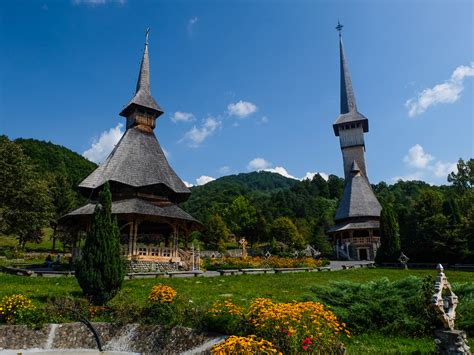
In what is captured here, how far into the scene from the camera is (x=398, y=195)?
95.0m

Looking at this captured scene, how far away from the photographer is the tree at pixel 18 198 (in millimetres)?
35562

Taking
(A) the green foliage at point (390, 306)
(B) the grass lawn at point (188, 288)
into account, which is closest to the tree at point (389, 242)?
(B) the grass lawn at point (188, 288)

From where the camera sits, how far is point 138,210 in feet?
68.8

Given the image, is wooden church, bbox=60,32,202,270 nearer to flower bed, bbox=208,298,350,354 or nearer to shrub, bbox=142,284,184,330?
shrub, bbox=142,284,184,330

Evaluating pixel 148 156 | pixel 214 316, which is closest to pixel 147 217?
pixel 148 156

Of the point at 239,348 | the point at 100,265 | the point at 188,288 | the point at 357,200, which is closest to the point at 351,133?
the point at 357,200

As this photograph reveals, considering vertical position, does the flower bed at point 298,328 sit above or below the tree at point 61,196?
below

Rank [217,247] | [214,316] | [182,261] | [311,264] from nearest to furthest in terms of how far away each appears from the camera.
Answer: [214,316] → [182,261] → [311,264] → [217,247]

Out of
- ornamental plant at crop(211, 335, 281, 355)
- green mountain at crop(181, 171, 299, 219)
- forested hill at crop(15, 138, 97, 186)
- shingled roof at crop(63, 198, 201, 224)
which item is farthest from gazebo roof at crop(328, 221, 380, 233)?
green mountain at crop(181, 171, 299, 219)

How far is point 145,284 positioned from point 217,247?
38095 mm

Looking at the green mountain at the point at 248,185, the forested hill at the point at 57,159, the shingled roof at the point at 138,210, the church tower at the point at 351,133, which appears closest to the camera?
the shingled roof at the point at 138,210

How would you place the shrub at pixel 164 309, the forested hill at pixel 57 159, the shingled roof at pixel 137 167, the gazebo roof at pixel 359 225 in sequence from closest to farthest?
1. the shrub at pixel 164 309
2. the shingled roof at pixel 137 167
3. the gazebo roof at pixel 359 225
4. the forested hill at pixel 57 159

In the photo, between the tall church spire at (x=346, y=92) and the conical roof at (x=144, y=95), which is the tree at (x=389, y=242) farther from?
the tall church spire at (x=346, y=92)

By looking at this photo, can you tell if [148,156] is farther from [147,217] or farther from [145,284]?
[145,284]
